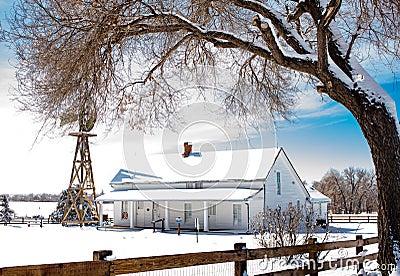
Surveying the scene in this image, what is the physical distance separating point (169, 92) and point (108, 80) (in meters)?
2.85

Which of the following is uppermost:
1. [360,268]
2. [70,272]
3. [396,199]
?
[396,199]

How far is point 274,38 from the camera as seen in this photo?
8977mm

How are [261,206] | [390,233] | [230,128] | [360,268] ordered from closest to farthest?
[390,233] → [360,268] → [230,128] → [261,206]

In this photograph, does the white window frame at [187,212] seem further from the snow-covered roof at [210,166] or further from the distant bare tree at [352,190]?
the distant bare tree at [352,190]

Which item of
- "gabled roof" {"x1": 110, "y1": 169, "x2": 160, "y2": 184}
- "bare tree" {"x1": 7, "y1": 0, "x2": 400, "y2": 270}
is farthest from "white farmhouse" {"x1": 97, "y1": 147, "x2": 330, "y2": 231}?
"bare tree" {"x1": 7, "y1": 0, "x2": 400, "y2": 270}

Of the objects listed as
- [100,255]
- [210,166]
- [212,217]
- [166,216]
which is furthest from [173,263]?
[210,166]

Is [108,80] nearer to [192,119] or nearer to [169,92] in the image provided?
[169,92]

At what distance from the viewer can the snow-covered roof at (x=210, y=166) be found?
112ft

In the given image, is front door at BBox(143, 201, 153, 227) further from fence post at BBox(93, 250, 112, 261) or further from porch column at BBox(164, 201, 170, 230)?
fence post at BBox(93, 250, 112, 261)

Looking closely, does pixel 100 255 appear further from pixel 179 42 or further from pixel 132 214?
pixel 132 214

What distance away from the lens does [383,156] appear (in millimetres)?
8320

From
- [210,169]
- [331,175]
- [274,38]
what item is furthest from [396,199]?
[331,175]

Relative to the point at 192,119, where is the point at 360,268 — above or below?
below

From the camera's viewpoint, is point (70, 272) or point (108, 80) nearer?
point (70, 272)
